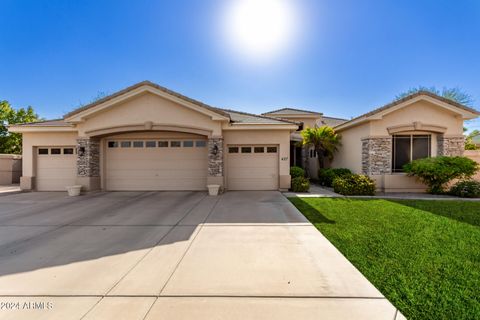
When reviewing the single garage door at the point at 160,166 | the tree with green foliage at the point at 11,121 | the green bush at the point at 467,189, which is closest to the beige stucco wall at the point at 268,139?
the single garage door at the point at 160,166

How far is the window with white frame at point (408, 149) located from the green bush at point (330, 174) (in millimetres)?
2388

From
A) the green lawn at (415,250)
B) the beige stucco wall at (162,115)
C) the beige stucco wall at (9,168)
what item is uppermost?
the beige stucco wall at (162,115)

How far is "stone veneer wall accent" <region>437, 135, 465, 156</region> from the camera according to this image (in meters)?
11.8

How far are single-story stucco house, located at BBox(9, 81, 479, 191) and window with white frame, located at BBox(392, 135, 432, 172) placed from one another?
0.17 ft

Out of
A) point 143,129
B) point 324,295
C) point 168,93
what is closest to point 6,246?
point 324,295

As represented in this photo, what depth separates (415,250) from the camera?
173 inches

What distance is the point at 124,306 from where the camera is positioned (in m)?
2.80

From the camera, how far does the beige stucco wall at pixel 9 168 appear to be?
623 inches

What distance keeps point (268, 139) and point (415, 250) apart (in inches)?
346

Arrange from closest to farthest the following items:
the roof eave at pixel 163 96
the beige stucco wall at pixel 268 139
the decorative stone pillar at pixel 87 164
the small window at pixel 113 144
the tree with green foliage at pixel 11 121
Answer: the roof eave at pixel 163 96 → the decorative stone pillar at pixel 87 164 → the beige stucco wall at pixel 268 139 → the small window at pixel 113 144 → the tree with green foliage at pixel 11 121

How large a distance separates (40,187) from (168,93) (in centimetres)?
940

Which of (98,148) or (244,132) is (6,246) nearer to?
(98,148)

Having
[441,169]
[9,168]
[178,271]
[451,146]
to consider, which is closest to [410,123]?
[451,146]

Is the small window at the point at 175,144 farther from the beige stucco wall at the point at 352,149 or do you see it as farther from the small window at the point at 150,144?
the beige stucco wall at the point at 352,149
